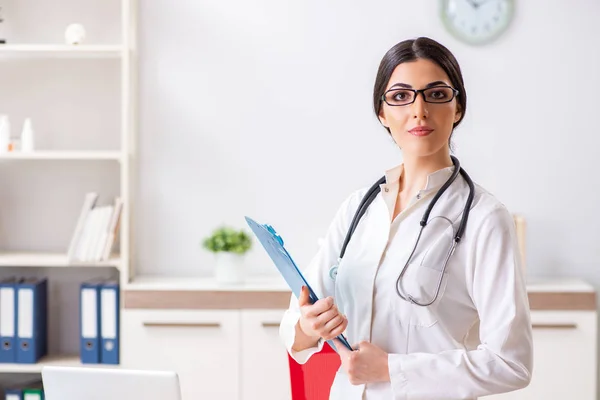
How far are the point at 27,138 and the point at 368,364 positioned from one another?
2382 mm

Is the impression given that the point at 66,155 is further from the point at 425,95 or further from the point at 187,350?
the point at 425,95

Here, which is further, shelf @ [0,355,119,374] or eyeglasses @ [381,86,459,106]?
shelf @ [0,355,119,374]

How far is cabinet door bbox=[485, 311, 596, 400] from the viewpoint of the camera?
3150mm

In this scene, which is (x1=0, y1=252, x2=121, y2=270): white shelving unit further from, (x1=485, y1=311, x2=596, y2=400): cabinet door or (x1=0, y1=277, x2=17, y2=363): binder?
(x1=485, y1=311, x2=596, y2=400): cabinet door

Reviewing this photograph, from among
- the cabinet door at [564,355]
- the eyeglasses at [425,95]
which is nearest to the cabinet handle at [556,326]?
the cabinet door at [564,355]

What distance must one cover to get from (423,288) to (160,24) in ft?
7.93

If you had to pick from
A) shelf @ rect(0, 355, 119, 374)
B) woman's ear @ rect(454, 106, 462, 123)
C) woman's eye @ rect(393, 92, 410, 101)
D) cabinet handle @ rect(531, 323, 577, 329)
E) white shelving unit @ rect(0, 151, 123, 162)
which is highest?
woman's eye @ rect(393, 92, 410, 101)

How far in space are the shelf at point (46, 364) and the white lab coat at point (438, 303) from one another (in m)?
1.94

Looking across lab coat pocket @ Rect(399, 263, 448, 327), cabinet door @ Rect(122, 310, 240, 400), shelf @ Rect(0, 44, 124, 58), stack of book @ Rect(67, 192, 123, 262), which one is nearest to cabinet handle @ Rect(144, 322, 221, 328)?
cabinet door @ Rect(122, 310, 240, 400)

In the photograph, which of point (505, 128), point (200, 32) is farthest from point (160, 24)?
point (505, 128)

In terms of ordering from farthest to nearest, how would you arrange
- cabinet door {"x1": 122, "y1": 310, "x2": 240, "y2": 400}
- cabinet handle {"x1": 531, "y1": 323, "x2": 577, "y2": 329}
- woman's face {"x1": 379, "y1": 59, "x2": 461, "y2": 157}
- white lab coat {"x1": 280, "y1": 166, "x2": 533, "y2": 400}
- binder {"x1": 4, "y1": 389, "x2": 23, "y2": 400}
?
binder {"x1": 4, "y1": 389, "x2": 23, "y2": 400} < cabinet door {"x1": 122, "y1": 310, "x2": 240, "y2": 400} < cabinet handle {"x1": 531, "y1": 323, "x2": 577, "y2": 329} < woman's face {"x1": 379, "y1": 59, "x2": 461, "y2": 157} < white lab coat {"x1": 280, "y1": 166, "x2": 533, "y2": 400}

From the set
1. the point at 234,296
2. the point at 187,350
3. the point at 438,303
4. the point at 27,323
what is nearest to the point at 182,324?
the point at 187,350

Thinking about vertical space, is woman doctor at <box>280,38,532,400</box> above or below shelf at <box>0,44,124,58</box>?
below

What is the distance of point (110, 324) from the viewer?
3.34 metres
